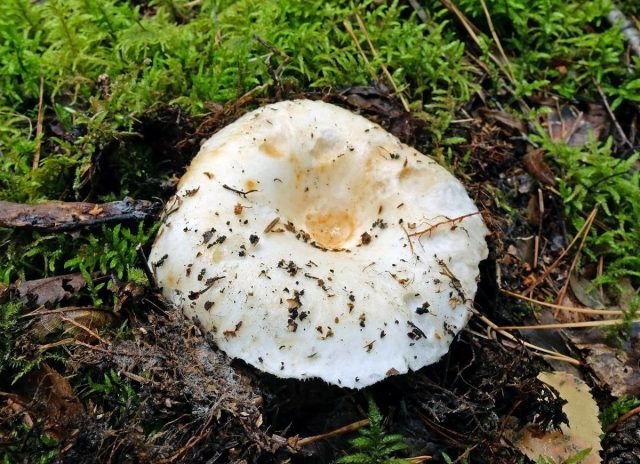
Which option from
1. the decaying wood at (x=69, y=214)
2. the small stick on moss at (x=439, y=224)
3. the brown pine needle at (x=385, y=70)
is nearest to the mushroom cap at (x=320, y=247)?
the small stick on moss at (x=439, y=224)

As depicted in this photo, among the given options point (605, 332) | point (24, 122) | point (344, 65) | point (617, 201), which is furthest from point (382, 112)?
point (24, 122)

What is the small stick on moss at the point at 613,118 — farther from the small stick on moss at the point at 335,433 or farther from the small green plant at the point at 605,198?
the small stick on moss at the point at 335,433

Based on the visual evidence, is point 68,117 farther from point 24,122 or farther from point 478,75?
point 478,75

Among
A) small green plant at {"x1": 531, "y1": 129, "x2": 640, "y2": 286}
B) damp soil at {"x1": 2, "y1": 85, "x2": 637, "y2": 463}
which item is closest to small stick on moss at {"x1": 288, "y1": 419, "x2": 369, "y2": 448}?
damp soil at {"x1": 2, "y1": 85, "x2": 637, "y2": 463}

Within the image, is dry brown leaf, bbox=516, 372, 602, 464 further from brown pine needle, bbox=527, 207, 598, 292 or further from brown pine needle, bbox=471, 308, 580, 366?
brown pine needle, bbox=527, 207, 598, 292

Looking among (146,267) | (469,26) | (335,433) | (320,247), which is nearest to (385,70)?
(469,26)

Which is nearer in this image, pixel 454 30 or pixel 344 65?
pixel 344 65
